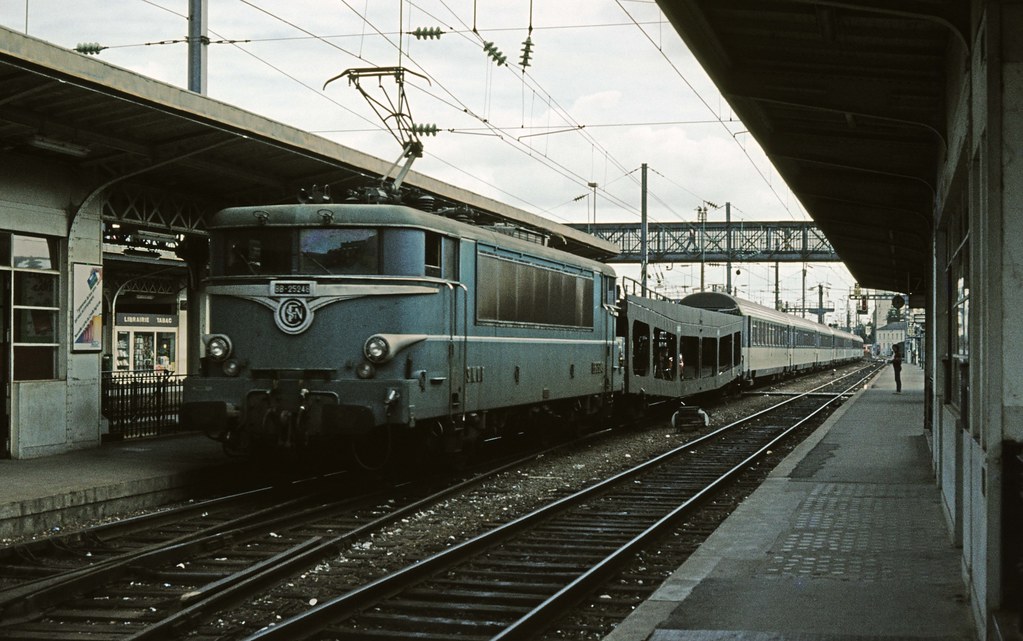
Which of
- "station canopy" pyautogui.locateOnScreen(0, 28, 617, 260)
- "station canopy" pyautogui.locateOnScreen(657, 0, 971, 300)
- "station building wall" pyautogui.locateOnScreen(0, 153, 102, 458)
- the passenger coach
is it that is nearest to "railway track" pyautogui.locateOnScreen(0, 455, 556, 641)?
"station building wall" pyautogui.locateOnScreen(0, 153, 102, 458)

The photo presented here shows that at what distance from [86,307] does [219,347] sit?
317 centimetres

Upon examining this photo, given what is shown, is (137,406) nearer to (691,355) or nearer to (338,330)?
(338,330)

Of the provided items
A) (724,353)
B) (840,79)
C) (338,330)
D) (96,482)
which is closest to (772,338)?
(724,353)

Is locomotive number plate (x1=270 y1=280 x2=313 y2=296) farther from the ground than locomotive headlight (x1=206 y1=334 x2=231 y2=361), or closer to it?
farther from the ground

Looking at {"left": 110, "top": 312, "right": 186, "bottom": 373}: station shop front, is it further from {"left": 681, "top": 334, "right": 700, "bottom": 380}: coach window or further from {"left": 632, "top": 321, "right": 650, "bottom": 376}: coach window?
{"left": 681, "top": 334, "right": 700, "bottom": 380}: coach window

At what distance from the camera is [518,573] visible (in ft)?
28.5

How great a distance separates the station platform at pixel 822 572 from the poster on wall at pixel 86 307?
8.44m

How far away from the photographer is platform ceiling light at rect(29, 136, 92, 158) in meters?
12.4

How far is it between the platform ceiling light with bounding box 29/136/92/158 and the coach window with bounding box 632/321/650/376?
11.7 metres

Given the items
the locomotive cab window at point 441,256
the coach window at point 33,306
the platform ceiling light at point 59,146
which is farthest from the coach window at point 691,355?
the platform ceiling light at point 59,146

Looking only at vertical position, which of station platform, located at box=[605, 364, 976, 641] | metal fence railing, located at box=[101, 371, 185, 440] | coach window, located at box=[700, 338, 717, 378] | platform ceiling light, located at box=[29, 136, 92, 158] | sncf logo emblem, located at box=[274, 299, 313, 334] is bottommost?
station platform, located at box=[605, 364, 976, 641]

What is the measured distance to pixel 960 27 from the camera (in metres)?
6.83

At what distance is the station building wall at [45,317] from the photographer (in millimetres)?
13273

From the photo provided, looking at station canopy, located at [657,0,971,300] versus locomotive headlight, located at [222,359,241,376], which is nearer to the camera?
station canopy, located at [657,0,971,300]
